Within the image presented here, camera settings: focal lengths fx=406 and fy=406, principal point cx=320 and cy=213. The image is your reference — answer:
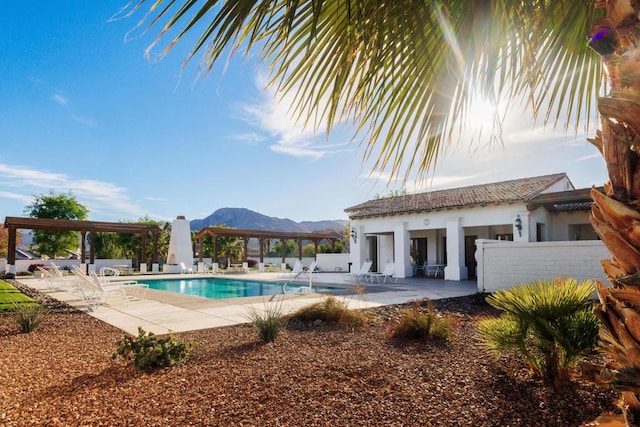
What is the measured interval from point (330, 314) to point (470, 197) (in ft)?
48.0

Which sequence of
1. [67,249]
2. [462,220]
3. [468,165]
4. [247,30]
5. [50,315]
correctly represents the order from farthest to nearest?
[67,249] → [462,220] → [50,315] → [468,165] → [247,30]

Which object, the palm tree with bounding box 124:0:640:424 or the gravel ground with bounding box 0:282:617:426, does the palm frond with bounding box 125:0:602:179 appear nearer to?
the palm tree with bounding box 124:0:640:424

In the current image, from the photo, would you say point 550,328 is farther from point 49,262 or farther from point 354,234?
point 49,262

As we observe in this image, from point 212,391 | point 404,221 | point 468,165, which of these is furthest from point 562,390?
point 404,221

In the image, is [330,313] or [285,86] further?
[330,313]

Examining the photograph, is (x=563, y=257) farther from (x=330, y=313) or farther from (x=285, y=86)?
(x=285, y=86)

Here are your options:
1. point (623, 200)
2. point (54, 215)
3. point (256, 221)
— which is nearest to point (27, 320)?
point (623, 200)

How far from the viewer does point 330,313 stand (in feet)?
24.7

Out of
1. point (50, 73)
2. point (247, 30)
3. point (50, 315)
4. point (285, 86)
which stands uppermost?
point (50, 73)

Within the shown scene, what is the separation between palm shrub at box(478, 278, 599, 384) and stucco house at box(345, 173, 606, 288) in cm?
1028

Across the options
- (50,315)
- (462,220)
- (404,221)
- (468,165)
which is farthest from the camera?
(404,221)

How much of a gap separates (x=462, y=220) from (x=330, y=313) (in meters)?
13.7

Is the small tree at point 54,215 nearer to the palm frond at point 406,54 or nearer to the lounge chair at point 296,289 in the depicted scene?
the lounge chair at point 296,289

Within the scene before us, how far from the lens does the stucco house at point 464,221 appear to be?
55.9 feet
